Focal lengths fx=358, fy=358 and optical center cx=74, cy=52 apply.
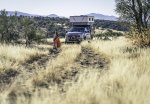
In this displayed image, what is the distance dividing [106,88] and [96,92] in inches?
30.3

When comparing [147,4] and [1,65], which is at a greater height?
[147,4]

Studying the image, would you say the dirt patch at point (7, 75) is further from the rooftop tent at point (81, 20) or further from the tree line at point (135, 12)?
the rooftop tent at point (81, 20)

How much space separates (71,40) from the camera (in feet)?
107

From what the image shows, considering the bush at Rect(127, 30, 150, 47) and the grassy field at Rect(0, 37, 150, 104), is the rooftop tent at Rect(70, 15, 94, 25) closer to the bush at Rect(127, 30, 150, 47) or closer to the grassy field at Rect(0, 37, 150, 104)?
the bush at Rect(127, 30, 150, 47)

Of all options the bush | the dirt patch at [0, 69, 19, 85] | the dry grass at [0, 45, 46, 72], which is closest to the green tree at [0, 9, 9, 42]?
the bush

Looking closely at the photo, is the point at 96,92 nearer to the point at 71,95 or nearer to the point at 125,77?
the point at 71,95

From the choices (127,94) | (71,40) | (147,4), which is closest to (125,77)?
(127,94)

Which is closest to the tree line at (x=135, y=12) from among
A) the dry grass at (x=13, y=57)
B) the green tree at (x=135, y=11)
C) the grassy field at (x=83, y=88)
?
the green tree at (x=135, y=11)

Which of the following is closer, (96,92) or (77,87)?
(96,92)

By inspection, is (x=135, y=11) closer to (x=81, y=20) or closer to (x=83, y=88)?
(x=81, y=20)

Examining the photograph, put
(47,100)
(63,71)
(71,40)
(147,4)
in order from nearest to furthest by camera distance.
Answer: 1. (47,100)
2. (63,71)
3. (147,4)
4. (71,40)

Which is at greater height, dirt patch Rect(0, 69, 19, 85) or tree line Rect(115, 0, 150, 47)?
tree line Rect(115, 0, 150, 47)

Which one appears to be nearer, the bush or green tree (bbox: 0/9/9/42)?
the bush

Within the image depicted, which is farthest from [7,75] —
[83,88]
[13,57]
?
[83,88]
